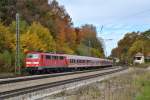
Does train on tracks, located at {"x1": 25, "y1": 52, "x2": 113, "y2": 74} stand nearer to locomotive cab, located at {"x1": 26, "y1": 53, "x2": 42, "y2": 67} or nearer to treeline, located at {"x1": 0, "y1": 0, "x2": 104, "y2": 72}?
locomotive cab, located at {"x1": 26, "y1": 53, "x2": 42, "y2": 67}

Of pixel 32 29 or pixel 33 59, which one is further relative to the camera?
pixel 32 29

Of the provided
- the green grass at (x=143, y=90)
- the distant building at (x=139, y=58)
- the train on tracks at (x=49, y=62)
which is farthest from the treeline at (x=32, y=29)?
the green grass at (x=143, y=90)

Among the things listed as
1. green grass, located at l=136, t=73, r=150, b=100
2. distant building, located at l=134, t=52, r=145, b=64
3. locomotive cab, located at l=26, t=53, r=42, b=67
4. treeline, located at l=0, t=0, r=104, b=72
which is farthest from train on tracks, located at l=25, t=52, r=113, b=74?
distant building, located at l=134, t=52, r=145, b=64

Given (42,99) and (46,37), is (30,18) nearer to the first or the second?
(46,37)

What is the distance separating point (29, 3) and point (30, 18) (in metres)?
5.50

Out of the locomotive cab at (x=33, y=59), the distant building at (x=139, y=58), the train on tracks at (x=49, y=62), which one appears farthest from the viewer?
the distant building at (x=139, y=58)

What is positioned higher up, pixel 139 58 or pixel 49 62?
pixel 139 58

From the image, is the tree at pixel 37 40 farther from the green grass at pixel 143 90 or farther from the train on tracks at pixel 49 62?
the green grass at pixel 143 90

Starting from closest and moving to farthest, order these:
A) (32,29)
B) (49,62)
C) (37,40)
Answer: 1. (49,62)
2. (37,40)
3. (32,29)

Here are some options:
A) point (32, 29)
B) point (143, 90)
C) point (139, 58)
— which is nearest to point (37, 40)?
point (32, 29)

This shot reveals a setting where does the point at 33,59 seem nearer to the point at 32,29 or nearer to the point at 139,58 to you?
the point at 32,29

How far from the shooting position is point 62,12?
138375 millimetres

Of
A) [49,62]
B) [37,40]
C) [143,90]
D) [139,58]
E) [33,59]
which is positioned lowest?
[143,90]

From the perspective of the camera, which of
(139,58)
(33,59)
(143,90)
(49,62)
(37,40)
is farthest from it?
(139,58)
